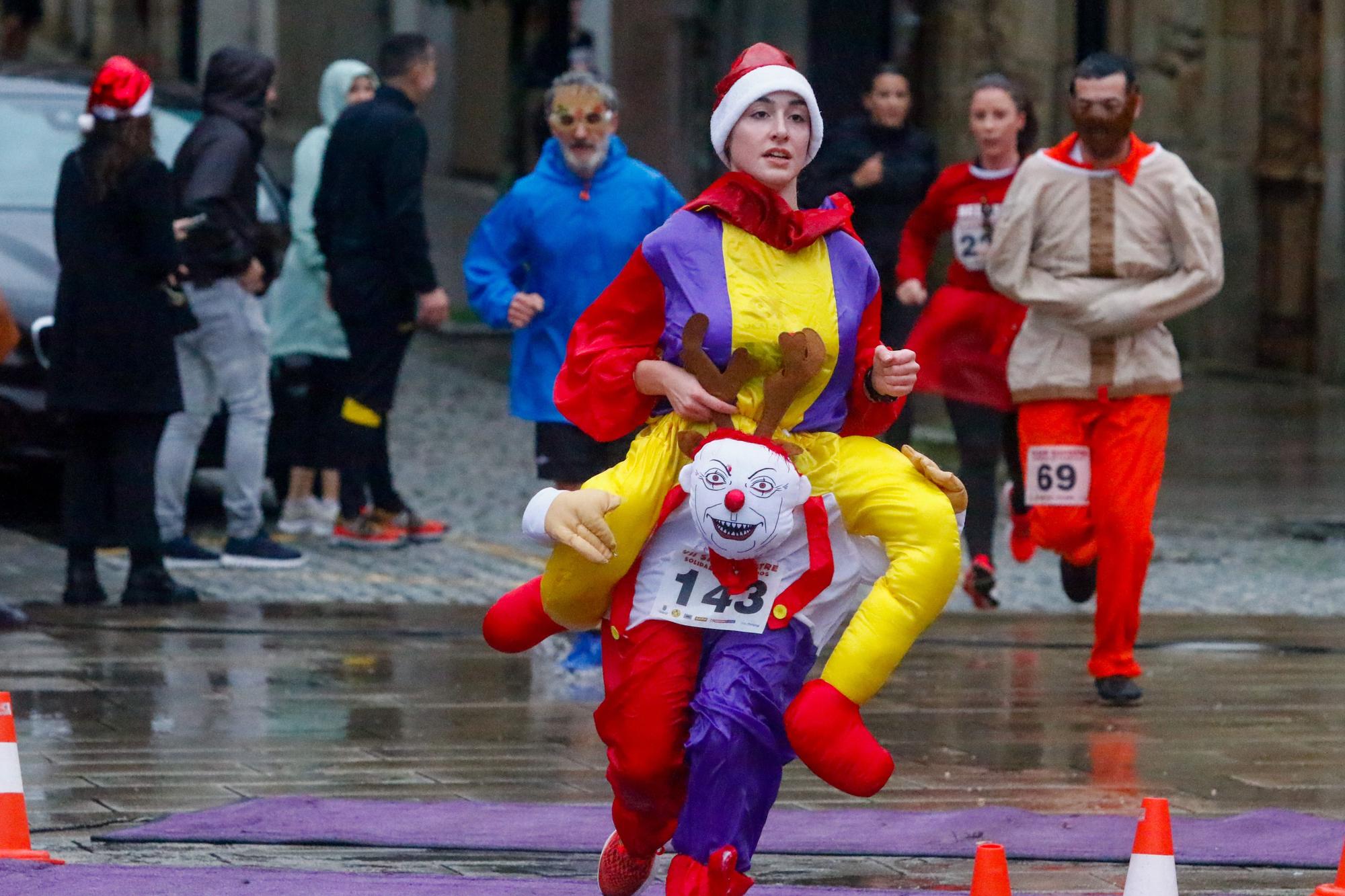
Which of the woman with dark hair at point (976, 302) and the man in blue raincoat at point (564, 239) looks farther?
the woman with dark hair at point (976, 302)

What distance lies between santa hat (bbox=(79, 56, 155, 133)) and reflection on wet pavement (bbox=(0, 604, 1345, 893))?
5.84 feet

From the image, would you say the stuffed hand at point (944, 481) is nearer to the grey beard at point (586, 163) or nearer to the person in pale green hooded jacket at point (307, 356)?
the grey beard at point (586, 163)

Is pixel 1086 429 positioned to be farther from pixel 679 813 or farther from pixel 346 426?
pixel 346 426

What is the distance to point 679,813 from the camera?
552 cm

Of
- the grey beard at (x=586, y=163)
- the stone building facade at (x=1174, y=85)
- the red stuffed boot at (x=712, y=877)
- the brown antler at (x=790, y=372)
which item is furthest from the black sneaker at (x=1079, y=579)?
the stone building facade at (x=1174, y=85)

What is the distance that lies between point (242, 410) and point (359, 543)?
1053 mm

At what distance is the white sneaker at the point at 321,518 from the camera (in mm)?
12516

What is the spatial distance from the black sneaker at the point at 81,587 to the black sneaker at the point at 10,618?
0.51 meters

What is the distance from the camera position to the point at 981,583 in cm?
1069

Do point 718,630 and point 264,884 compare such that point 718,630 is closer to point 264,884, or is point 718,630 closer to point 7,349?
point 264,884

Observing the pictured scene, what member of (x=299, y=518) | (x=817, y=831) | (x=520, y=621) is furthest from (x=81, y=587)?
(x=520, y=621)

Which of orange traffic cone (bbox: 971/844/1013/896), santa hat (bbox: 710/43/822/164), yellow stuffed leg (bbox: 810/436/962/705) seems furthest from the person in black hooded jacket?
orange traffic cone (bbox: 971/844/1013/896)

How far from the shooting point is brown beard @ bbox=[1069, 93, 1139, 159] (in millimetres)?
8570

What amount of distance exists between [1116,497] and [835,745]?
341cm
